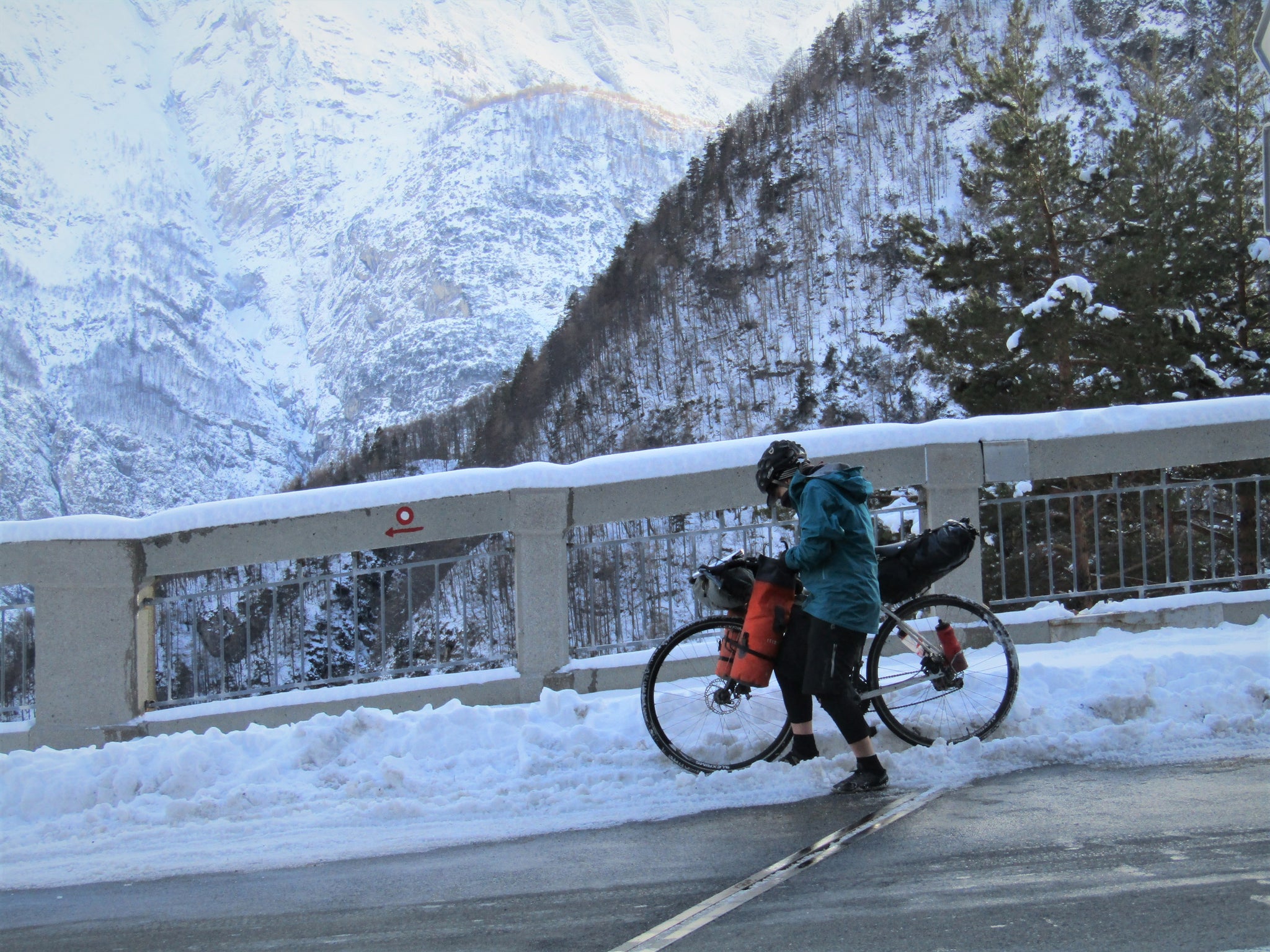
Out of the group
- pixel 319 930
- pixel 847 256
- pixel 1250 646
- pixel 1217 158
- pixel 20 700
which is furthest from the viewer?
pixel 847 256

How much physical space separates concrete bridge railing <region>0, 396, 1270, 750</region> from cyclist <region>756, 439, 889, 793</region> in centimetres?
237

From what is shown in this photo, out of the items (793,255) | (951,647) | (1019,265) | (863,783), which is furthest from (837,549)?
(793,255)

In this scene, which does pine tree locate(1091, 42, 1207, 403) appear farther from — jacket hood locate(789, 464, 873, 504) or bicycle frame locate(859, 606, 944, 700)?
jacket hood locate(789, 464, 873, 504)

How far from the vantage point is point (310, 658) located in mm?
Answer: 7922

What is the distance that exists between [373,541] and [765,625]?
324 centimetres

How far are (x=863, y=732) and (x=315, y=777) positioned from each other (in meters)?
2.79

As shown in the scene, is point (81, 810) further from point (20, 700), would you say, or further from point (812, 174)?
point (812, 174)

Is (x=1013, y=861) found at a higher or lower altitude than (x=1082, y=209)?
lower

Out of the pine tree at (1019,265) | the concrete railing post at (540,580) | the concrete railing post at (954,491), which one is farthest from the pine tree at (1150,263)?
the concrete railing post at (540,580)

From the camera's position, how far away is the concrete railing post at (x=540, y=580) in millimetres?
7551

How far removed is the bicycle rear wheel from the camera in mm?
5605

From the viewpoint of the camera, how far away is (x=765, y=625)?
5484 millimetres

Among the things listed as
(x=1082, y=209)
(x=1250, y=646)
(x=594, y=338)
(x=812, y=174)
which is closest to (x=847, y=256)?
(x=812, y=174)

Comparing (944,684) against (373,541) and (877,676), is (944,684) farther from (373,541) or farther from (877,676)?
(373,541)
